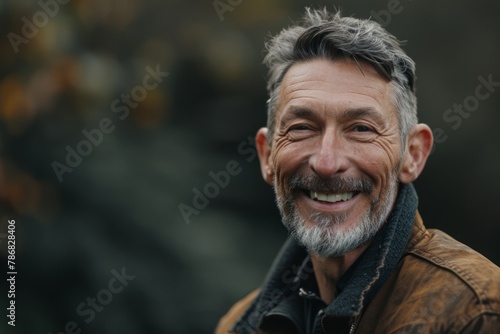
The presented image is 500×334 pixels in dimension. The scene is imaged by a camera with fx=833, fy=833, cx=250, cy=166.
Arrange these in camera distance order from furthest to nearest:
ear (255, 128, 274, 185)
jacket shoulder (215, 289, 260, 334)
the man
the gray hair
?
jacket shoulder (215, 289, 260, 334) < ear (255, 128, 274, 185) < the gray hair < the man

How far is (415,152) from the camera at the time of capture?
310cm

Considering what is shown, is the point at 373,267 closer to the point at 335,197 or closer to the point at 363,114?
the point at 335,197

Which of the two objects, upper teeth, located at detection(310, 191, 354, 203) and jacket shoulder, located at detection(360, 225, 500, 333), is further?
upper teeth, located at detection(310, 191, 354, 203)

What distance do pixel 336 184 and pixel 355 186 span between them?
0.23 feet

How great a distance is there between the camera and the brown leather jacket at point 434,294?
95.5 inches

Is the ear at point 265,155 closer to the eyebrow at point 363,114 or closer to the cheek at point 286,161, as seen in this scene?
the cheek at point 286,161

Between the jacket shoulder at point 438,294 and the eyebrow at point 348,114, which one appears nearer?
the jacket shoulder at point 438,294

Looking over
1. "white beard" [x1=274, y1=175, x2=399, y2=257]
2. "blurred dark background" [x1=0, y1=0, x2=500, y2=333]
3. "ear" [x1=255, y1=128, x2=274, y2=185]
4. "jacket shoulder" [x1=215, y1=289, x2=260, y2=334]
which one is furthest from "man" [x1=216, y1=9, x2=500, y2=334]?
"blurred dark background" [x1=0, y1=0, x2=500, y2=333]

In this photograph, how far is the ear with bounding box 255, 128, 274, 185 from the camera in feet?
10.8

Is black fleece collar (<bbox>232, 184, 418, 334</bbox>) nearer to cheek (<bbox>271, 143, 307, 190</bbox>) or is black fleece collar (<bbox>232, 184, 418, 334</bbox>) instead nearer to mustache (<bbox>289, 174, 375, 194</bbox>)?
mustache (<bbox>289, 174, 375, 194</bbox>)

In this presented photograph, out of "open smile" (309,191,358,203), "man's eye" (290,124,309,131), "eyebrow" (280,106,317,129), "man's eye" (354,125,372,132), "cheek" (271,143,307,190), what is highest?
"eyebrow" (280,106,317,129)

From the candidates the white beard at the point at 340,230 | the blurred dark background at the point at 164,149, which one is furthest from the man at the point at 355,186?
the blurred dark background at the point at 164,149

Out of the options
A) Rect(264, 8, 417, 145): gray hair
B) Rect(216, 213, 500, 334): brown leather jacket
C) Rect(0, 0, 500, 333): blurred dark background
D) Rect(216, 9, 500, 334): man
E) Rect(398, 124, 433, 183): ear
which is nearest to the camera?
Rect(216, 213, 500, 334): brown leather jacket

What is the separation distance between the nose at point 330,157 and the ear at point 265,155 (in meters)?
0.48
